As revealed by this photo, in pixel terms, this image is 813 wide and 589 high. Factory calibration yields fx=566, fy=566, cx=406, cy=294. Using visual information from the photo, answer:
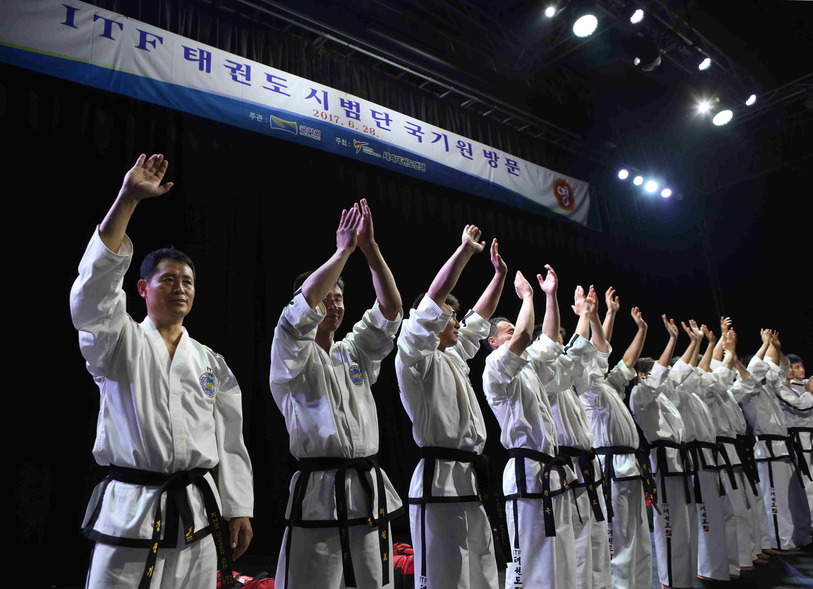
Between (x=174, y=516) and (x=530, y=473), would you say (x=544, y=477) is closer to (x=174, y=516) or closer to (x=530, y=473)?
(x=530, y=473)

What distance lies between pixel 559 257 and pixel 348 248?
5719 millimetres

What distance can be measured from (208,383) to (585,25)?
567cm

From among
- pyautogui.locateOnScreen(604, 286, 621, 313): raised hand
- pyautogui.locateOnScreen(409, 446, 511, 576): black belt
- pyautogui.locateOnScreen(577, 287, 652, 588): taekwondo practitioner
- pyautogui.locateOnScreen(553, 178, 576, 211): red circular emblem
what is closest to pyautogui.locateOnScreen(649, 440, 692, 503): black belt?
pyautogui.locateOnScreen(577, 287, 652, 588): taekwondo practitioner

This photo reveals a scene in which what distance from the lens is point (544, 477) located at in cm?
329

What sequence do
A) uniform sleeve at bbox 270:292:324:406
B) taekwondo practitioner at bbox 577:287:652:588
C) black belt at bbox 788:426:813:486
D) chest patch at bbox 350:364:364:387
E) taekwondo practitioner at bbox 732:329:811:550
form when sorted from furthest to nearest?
black belt at bbox 788:426:813:486
taekwondo practitioner at bbox 732:329:811:550
taekwondo practitioner at bbox 577:287:652:588
chest patch at bbox 350:364:364:387
uniform sleeve at bbox 270:292:324:406

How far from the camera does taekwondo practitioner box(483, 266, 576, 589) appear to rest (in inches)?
125

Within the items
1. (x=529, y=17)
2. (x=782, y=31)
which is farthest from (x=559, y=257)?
(x=782, y=31)

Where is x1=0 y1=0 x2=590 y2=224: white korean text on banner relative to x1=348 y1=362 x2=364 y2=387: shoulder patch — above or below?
above

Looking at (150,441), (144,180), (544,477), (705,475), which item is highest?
(144,180)

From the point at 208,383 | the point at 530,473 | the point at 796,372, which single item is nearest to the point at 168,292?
the point at 208,383

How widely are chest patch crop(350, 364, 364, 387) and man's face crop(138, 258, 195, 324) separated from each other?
0.73 meters

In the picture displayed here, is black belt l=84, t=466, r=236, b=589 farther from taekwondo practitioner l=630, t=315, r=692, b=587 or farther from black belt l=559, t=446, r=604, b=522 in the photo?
taekwondo practitioner l=630, t=315, r=692, b=587

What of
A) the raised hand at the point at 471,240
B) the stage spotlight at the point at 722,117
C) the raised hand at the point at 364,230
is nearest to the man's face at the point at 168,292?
the raised hand at the point at 364,230

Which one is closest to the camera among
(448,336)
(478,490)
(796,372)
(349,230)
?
(349,230)
